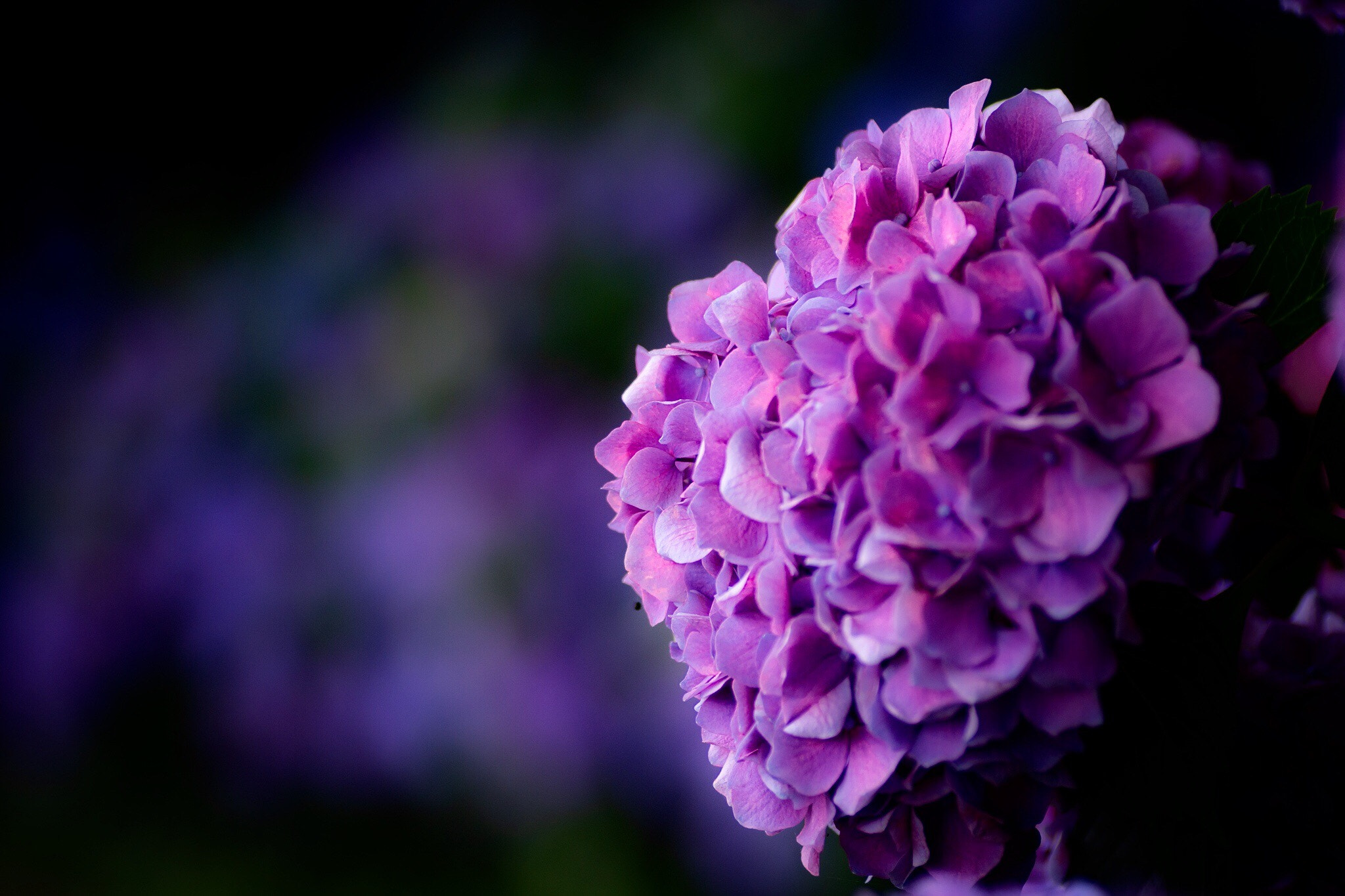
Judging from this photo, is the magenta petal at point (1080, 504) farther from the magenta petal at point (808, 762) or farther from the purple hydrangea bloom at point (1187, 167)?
the purple hydrangea bloom at point (1187, 167)

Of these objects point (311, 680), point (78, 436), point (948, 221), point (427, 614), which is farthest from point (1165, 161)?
point (78, 436)

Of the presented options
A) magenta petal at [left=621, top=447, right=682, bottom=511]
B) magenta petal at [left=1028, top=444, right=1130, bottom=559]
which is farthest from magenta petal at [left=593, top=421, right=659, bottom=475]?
magenta petal at [left=1028, top=444, right=1130, bottom=559]

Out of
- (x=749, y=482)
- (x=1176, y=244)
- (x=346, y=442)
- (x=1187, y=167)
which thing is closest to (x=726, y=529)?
(x=749, y=482)

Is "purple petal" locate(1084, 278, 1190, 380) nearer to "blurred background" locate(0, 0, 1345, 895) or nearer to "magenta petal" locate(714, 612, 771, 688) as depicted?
"magenta petal" locate(714, 612, 771, 688)

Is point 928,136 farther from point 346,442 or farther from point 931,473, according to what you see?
point 346,442

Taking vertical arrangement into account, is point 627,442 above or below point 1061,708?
above

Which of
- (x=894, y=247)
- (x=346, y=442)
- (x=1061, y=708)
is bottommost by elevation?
(x=1061, y=708)

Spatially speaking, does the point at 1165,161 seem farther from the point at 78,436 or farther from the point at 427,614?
the point at 78,436
